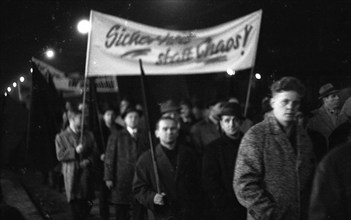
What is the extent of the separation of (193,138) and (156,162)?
2.46 meters

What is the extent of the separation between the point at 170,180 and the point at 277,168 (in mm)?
1533

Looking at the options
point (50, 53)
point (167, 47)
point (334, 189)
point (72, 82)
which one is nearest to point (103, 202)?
point (167, 47)

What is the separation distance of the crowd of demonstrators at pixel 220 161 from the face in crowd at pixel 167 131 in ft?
0.03

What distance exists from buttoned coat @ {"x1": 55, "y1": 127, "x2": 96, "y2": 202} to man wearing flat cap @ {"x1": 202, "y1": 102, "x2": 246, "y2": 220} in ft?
7.72

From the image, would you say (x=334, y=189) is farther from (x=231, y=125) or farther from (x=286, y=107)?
(x=231, y=125)

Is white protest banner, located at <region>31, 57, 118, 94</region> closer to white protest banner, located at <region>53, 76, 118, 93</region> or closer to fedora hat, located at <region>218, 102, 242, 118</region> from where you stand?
white protest banner, located at <region>53, 76, 118, 93</region>

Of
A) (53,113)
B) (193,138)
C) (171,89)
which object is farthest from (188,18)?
(53,113)

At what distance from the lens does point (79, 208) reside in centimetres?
693

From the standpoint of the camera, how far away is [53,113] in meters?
6.17

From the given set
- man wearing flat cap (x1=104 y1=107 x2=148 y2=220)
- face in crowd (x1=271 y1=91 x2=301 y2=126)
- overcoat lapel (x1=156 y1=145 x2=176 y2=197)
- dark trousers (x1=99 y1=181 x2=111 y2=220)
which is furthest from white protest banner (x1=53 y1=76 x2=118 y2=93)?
face in crowd (x1=271 y1=91 x2=301 y2=126)

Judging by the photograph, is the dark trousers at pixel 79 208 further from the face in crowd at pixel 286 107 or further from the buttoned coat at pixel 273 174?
the face in crowd at pixel 286 107

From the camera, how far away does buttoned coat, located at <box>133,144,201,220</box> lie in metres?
4.91

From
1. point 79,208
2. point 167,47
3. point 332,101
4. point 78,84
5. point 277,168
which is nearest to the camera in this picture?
point 277,168

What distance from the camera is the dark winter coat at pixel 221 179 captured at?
4.82 m
